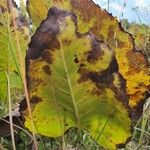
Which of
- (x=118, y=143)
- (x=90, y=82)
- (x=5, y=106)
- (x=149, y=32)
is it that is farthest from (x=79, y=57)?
(x=149, y=32)

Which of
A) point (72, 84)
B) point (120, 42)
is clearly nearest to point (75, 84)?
point (72, 84)

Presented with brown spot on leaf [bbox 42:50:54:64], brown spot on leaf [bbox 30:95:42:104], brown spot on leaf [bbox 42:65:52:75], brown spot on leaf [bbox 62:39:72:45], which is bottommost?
brown spot on leaf [bbox 30:95:42:104]

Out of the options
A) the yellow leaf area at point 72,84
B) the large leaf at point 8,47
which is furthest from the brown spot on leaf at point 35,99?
the large leaf at point 8,47

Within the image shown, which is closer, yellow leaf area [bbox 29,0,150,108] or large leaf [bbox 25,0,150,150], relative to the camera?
large leaf [bbox 25,0,150,150]

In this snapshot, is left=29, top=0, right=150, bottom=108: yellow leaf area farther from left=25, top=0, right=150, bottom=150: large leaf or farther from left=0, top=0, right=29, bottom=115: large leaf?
left=0, top=0, right=29, bottom=115: large leaf

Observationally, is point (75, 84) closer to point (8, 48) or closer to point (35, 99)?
point (35, 99)

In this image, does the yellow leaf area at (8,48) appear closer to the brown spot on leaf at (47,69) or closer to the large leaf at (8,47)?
the large leaf at (8,47)

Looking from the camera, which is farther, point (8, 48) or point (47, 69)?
point (8, 48)

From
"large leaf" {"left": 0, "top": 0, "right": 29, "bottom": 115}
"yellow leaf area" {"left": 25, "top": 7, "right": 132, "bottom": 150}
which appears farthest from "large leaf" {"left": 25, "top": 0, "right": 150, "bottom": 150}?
"large leaf" {"left": 0, "top": 0, "right": 29, "bottom": 115}
